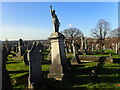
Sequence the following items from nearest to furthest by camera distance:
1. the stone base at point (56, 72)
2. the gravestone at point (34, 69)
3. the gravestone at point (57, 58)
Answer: the gravestone at point (34, 69) → the stone base at point (56, 72) → the gravestone at point (57, 58)

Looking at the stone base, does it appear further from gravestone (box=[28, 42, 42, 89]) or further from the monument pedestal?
gravestone (box=[28, 42, 42, 89])

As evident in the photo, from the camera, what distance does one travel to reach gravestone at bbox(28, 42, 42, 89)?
7.66 m

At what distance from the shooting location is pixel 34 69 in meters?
8.12

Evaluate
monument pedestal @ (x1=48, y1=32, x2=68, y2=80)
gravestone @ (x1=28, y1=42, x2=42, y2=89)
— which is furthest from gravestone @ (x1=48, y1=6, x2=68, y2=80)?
gravestone @ (x1=28, y1=42, x2=42, y2=89)

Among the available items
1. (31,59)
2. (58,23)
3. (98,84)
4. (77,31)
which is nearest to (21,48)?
(58,23)

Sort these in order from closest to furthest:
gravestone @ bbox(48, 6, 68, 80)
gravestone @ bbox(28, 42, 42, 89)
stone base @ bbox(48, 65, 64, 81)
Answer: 1. gravestone @ bbox(28, 42, 42, 89)
2. stone base @ bbox(48, 65, 64, 81)
3. gravestone @ bbox(48, 6, 68, 80)

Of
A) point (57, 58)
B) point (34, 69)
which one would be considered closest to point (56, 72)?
point (57, 58)

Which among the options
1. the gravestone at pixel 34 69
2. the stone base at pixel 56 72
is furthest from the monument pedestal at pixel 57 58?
the gravestone at pixel 34 69

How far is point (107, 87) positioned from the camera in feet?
23.9

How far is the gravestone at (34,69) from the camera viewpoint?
7655mm

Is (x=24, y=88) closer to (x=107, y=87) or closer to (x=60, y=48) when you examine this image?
(x=60, y=48)

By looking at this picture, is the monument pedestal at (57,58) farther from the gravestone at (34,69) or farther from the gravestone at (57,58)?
the gravestone at (34,69)

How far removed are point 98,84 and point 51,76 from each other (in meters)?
3.36

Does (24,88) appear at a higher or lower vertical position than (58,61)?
lower
